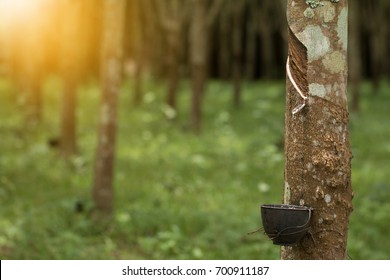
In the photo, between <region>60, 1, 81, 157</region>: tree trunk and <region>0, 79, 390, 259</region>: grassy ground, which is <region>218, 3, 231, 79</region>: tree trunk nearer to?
<region>0, 79, 390, 259</region>: grassy ground

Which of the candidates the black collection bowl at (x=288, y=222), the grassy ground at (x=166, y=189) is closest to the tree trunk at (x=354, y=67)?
the grassy ground at (x=166, y=189)

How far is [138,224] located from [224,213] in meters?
1.64

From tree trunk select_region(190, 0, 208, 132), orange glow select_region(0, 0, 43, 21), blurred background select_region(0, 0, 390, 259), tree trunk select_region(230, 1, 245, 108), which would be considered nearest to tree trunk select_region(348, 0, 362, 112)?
blurred background select_region(0, 0, 390, 259)

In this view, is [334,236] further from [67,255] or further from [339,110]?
[67,255]

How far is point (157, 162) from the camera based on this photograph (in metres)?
15.8

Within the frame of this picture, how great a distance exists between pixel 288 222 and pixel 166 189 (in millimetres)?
8850

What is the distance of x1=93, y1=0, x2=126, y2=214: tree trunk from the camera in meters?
11.2

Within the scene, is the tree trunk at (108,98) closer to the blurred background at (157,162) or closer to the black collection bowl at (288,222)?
the blurred background at (157,162)

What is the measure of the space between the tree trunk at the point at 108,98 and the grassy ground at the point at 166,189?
29 centimetres

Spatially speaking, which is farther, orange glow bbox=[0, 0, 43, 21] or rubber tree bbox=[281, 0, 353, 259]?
orange glow bbox=[0, 0, 43, 21]

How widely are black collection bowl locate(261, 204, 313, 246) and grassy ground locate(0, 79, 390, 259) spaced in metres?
5.24

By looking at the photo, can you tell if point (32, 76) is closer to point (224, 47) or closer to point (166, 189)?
point (166, 189)

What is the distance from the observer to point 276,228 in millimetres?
4836
